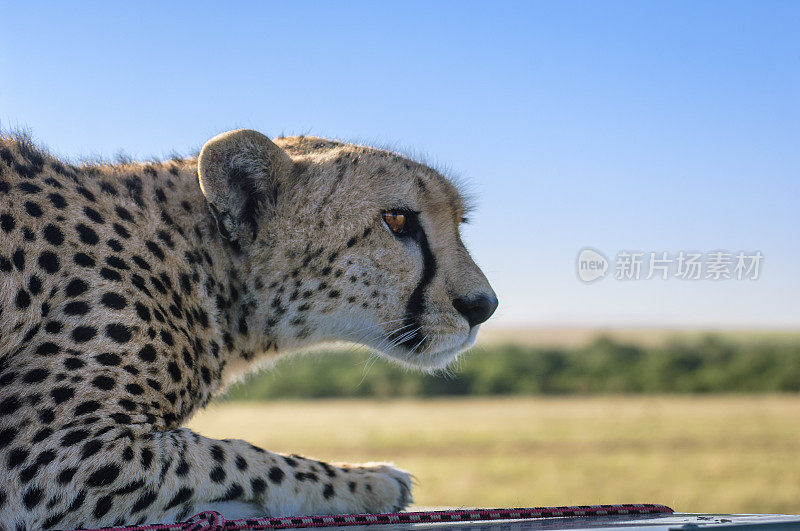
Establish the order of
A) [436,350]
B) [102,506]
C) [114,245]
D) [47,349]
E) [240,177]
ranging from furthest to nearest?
[436,350] < [240,177] < [114,245] < [47,349] < [102,506]

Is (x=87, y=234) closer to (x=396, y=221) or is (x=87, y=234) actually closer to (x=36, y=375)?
(x=36, y=375)

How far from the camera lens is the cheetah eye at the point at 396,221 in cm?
176

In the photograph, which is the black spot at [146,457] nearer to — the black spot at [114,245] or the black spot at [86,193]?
the black spot at [114,245]

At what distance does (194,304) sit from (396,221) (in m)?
0.46

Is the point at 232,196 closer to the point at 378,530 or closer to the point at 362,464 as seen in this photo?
the point at 362,464

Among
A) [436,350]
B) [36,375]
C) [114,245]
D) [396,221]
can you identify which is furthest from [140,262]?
[436,350]

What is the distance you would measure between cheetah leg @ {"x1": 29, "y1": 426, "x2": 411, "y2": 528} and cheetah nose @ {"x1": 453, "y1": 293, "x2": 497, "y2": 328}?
0.47 m

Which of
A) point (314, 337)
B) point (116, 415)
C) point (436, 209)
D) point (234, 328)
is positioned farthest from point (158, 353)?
point (436, 209)

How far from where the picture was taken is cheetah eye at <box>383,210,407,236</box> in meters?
1.76

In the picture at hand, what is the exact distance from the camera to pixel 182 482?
1317 mm

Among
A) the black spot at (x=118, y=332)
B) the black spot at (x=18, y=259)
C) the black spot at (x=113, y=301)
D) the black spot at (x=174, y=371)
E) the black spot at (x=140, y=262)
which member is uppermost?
the black spot at (x=140, y=262)

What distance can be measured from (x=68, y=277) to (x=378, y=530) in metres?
0.69

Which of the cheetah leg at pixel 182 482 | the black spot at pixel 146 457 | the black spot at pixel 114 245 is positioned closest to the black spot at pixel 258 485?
the cheetah leg at pixel 182 482

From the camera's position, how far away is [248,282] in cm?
169
